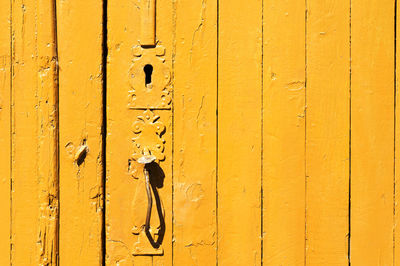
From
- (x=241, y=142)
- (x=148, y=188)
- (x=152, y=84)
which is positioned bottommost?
(x=148, y=188)

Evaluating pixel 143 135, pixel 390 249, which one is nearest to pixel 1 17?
pixel 143 135

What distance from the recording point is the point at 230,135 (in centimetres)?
104

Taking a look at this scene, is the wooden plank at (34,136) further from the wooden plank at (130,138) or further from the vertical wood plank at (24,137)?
the wooden plank at (130,138)

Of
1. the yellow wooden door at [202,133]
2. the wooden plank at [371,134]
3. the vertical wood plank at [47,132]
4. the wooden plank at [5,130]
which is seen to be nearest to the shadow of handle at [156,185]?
the yellow wooden door at [202,133]

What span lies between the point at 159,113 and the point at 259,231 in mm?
415

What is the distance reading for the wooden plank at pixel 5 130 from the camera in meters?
1.04

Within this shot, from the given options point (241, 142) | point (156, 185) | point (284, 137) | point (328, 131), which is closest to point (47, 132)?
point (156, 185)

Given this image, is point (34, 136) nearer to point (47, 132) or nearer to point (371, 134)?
point (47, 132)

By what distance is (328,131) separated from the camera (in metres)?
1.04

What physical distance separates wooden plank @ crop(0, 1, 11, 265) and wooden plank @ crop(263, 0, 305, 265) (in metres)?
0.69

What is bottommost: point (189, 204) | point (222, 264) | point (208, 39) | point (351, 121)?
point (222, 264)

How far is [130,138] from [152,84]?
16 cm

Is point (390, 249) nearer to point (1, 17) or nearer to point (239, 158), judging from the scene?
point (239, 158)

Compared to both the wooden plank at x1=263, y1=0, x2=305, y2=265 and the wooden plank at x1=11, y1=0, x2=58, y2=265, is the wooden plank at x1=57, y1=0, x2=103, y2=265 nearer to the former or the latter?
the wooden plank at x1=11, y1=0, x2=58, y2=265
